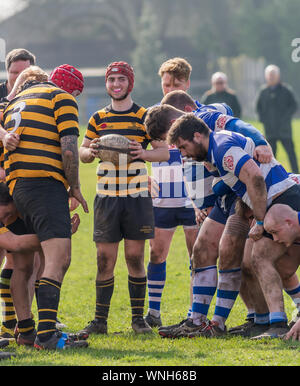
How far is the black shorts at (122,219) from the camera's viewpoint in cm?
715

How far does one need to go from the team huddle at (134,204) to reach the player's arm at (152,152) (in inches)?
0.5

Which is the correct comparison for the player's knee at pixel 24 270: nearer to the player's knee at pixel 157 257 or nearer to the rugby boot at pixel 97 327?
the rugby boot at pixel 97 327

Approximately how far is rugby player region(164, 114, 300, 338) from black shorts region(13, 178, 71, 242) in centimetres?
99

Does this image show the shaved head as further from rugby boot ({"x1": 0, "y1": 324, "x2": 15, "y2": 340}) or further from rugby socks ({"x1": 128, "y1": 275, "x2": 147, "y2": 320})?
rugby boot ({"x1": 0, "y1": 324, "x2": 15, "y2": 340})

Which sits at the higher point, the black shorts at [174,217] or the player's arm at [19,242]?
the black shorts at [174,217]

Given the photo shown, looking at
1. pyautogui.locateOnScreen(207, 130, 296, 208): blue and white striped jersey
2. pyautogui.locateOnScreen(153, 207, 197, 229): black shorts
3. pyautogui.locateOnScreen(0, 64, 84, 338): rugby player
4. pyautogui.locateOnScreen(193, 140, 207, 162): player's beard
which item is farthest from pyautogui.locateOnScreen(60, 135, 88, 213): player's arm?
pyautogui.locateOnScreen(153, 207, 197, 229): black shorts

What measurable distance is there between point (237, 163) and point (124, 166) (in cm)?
133

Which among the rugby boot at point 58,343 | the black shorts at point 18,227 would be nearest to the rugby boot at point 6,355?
the rugby boot at point 58,343

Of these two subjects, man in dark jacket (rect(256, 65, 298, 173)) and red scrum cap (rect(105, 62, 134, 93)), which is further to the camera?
man in dark jacket (rect(256, 65, 298, 173))

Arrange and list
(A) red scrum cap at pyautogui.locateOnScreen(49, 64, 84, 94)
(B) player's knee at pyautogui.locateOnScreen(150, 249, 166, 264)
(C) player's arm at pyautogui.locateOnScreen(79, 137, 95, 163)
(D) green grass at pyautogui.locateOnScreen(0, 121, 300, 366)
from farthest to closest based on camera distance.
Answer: (B) player's knee at pyautogui.locateOnScreen(150, 249, 166, 264)
(C) player's arm at pyautogui.locateOnScreen(79, 137, 95, 163)
(A) red scrum cap at pyautogui.locateOnScreen(49, 64, 84, 94)
(D) green grass at pyautogui.locateOnScreen(0, 121, 300, 366)

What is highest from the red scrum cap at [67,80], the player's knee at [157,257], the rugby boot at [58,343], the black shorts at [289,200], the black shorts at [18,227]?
the red scrum cap at [67,80]

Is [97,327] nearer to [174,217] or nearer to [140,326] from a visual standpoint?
[140,326]

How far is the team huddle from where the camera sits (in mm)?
6324
